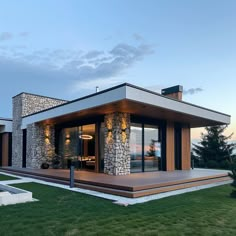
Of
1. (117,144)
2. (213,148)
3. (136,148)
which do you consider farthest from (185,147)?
(213,148)

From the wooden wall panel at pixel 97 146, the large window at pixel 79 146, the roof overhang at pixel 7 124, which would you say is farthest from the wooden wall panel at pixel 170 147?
the roof overhang at pixel 7 124

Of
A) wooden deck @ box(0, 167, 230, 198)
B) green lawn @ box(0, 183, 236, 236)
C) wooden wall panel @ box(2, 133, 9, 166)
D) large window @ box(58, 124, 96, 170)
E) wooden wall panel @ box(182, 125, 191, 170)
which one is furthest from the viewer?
wooden wall panel @ box(2, 133, 9, 166)

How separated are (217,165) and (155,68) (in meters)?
10.7

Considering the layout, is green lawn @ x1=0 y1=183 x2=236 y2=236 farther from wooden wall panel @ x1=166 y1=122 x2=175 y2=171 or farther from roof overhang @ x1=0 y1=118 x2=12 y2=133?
roof overhang @ x1=0 y1=118 x2=12 y2=133

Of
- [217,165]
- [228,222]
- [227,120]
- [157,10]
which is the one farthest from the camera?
[217,165]

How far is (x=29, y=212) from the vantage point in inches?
215

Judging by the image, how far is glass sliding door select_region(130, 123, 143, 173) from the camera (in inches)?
470

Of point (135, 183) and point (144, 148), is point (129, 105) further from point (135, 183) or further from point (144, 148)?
point (144, 148)

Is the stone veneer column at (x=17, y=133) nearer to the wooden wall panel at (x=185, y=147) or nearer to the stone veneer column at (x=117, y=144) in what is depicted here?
the stone veneer column at (x=117, y=144)

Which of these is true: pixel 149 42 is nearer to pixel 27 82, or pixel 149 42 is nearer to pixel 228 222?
pixel 228 222

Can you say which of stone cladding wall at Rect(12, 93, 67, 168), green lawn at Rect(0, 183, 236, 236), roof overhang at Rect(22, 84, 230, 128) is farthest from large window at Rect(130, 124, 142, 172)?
stone cladding wall at Rect(12, 93, 67, 168)

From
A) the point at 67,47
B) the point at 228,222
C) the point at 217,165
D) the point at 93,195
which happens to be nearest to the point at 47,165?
the point at 67,47

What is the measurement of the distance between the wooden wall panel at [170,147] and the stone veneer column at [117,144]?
3.00 meters

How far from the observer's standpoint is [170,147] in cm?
1377
